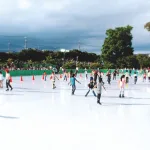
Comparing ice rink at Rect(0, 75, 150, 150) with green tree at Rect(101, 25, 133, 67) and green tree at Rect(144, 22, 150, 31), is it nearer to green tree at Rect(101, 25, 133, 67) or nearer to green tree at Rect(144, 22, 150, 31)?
green tree at Rect(144, 22, 150, 31)

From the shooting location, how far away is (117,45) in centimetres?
8156

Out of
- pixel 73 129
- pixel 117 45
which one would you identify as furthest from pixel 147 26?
pixel 73 129

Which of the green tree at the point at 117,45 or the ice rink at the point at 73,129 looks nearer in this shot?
the ice rink at the point at 73,129

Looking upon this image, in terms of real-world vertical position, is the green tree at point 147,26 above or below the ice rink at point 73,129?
above

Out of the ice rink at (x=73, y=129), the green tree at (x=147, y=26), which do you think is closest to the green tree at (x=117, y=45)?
the green tree at (x=147, y=26)

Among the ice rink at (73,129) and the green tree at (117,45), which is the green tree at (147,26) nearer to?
the green tree at (117,45)

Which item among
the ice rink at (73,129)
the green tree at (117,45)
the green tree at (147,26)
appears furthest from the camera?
the green tree at (117,45)

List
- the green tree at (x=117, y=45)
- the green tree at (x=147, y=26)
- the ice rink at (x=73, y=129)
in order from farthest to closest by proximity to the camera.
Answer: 1. the green tree at (x=117, y=45)
2. the green tree at (x=147, y=26)
3. the ice rink at (x=73, y=129)

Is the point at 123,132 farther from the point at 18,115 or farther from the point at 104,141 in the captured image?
the point at 18,115

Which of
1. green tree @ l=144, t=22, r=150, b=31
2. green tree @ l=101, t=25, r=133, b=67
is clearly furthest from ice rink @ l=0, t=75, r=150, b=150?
green tree @ l=101, t=25, r=133, b=67

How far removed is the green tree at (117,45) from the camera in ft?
269

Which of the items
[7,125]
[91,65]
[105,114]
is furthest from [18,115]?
[91,65]

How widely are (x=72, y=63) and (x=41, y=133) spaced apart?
7543cm

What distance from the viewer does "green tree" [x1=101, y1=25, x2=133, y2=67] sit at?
81.9m
